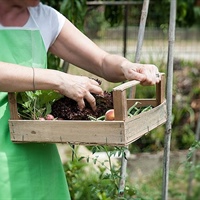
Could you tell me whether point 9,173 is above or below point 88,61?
below

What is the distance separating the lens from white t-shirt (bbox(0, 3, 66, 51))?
248 cm

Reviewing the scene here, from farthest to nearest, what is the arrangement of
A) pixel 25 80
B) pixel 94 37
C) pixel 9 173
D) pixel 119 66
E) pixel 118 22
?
pixel 94 37
pixel 118 22
pixel 119 66
pixel 9 173
pixel 25 80

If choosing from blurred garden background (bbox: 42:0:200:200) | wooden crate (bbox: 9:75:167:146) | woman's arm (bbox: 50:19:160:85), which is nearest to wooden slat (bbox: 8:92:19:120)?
wooden crate (bbox: 9:75:167:146)

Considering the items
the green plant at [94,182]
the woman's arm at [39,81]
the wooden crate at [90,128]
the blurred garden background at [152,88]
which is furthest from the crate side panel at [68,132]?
the blurred garden background at [152,88]

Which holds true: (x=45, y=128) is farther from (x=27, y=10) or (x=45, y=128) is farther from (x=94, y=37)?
(x=94, y=37)

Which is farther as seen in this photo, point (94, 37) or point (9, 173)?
point (94, 37)

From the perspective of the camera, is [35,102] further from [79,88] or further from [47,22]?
[47,22]

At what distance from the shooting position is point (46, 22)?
2518 millimetres

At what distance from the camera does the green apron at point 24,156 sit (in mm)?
2328

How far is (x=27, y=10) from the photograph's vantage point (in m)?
2.48

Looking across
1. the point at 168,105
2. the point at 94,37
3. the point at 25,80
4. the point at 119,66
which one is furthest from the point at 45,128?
the point at 94,37

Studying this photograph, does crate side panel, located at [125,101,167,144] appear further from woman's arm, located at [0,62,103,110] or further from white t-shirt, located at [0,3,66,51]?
white t-shirt, located at [0,3,66,51]

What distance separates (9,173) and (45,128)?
0.79 ft

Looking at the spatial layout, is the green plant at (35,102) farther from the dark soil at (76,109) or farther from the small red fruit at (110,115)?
the small red fruit at (110,115)
